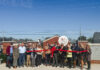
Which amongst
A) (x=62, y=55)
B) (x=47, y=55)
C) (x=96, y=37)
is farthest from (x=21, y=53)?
(x=96, y=37)

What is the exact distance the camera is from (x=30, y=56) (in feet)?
45.5

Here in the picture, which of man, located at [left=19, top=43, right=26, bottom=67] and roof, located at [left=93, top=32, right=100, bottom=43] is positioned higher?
roof, located at [left=93, top=32, right=100, bottom=43]

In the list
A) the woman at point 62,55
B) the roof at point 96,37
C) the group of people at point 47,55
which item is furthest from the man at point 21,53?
the roof at point 96,37

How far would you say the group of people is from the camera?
42.9 feet

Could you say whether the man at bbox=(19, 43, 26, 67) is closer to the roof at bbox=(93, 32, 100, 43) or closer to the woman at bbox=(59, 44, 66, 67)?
the woman at bbox=(59, 44, 66, 67)

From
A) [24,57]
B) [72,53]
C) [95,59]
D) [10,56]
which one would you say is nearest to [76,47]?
[72,53]

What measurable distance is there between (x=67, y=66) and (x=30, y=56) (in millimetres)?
2864

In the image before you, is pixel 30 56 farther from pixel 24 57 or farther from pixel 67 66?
pixel 67 66

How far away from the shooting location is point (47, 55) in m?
14.2

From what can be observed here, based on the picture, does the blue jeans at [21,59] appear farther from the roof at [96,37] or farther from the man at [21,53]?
the roof at [96,37]

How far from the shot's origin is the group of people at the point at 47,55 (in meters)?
13.1

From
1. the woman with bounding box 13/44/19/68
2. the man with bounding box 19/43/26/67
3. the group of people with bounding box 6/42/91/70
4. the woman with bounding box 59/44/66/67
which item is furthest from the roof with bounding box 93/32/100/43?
the woman with bounding box 13/44/19/68

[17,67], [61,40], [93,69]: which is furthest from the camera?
[61,40]

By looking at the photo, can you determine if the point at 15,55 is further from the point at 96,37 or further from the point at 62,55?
the point at 96,37
